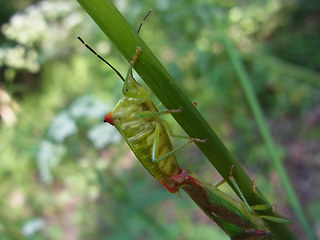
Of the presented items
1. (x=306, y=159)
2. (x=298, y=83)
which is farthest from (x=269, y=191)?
(x=298, y=83)

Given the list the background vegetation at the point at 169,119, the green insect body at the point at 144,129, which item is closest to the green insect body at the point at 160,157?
the green insect body at the point at 144,129

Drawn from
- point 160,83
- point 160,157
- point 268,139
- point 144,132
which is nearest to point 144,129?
point 144,132

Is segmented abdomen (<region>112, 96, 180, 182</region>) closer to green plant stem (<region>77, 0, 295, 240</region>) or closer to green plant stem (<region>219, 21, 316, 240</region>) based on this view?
green plant stem (<region>77, 0, 295, 240</region>)

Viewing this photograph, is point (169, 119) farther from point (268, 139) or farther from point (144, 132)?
point (144, 132)

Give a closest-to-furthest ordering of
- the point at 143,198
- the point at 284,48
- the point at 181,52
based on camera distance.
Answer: the point at 143,198
the point at 181,52
the point at 284,48

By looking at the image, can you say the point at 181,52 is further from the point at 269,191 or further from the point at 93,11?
the point at 93,11

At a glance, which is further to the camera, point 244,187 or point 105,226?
point 105,226

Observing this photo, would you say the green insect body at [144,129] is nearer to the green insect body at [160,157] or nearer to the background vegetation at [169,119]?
the green insect body at [160,157]
